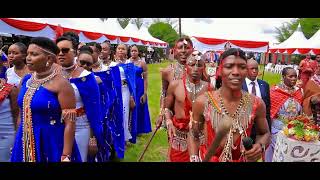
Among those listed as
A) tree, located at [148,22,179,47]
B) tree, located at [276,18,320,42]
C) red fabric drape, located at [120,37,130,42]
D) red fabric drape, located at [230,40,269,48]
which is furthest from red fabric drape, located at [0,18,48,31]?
tree, located at [148,22,179,47]

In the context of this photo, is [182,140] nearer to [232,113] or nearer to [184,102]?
[184,102]

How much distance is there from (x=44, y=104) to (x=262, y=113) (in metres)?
1.80

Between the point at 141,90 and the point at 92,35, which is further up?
the point at 92,35

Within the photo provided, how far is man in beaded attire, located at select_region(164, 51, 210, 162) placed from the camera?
13.9 ft

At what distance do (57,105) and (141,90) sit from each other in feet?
16.3

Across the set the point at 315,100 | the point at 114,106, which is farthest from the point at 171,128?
the point at 315,100

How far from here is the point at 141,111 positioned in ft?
27.2

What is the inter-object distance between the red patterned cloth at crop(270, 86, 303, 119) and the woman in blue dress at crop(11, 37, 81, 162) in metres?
3.04

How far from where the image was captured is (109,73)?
18.4 feet

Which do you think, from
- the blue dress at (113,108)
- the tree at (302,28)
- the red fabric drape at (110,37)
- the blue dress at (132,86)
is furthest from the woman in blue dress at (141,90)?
the tree at (302,28)

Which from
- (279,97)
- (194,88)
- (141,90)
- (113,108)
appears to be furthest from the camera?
(141,90)

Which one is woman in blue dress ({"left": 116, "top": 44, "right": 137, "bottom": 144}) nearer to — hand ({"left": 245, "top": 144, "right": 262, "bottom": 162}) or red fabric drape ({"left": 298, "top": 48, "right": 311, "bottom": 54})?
hand ({"left": 245, "top": 144, "right": 262, "bottom": 162})
